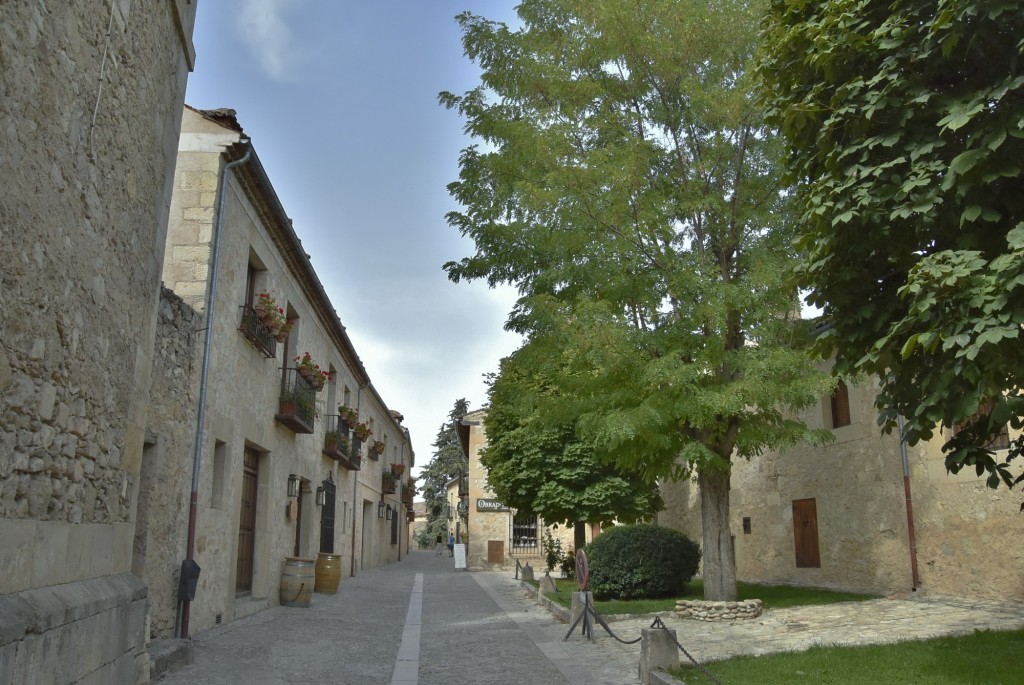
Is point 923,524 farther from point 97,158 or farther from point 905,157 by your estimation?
point 97,158

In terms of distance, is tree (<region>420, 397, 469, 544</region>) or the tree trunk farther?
tree (<region>420, 397, 469, 544</region>)

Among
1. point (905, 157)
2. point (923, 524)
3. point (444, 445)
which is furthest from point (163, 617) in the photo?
point (444, 445)

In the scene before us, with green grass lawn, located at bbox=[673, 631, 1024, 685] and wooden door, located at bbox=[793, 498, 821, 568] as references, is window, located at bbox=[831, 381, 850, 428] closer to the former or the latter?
wooden door, located at bbox=[793, 498, 821, 568]

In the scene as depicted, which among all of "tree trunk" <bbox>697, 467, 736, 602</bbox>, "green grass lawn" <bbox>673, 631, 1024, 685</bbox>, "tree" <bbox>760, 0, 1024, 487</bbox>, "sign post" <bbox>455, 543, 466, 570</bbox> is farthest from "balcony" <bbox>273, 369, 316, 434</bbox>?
"sign post" <bbox>455, 543, 466, 570</bbox>

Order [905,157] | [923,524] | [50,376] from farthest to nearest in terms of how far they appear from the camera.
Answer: [923,524], [905,157], [50,376]

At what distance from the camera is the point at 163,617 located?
834cm

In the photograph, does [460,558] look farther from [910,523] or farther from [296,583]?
[910,523]

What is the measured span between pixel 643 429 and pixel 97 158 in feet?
22.7

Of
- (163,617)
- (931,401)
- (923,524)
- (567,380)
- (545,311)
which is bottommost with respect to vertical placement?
(163,617)

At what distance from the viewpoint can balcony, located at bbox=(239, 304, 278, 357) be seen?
1115 centimetres

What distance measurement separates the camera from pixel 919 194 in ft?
17.2

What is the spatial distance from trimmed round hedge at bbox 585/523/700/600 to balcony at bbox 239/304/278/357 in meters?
6.29

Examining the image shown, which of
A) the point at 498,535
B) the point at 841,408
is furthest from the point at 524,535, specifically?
the point at 841,408

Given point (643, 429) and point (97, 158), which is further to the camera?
point (643, 429)
